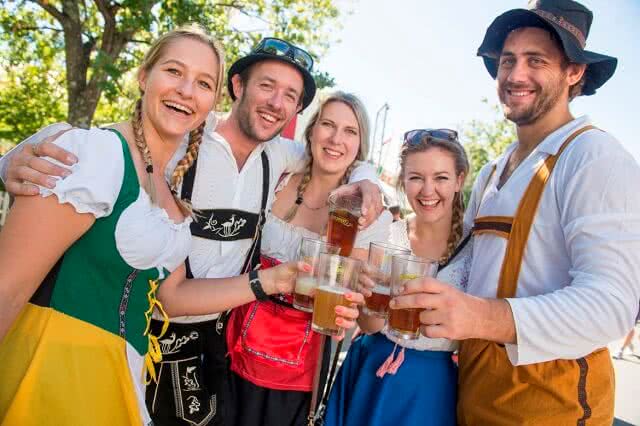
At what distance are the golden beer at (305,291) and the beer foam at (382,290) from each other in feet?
0.86

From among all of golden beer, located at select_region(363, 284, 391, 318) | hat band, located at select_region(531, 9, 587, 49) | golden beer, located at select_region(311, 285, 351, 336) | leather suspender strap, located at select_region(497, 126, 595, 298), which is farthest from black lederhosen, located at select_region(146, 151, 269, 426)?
hat band, located at select_region(531, 9, 587, 49)

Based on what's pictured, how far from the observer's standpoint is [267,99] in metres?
2.67

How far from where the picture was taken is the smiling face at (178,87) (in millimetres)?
1879

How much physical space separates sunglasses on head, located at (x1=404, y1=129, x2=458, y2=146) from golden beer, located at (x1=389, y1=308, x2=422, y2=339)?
1347 mm

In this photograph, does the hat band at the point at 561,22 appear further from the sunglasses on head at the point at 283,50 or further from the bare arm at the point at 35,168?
the bare arm at the point at 35,168

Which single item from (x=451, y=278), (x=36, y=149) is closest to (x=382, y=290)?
(x=451, y=278)

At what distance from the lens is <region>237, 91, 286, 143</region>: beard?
2611mm

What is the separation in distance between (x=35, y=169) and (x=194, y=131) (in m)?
1.02

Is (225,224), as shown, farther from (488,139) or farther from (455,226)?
(488,139)

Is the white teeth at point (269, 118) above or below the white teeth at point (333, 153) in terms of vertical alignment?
above

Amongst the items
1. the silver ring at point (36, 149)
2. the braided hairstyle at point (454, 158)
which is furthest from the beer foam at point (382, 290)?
the silver ring at point (36, 149)

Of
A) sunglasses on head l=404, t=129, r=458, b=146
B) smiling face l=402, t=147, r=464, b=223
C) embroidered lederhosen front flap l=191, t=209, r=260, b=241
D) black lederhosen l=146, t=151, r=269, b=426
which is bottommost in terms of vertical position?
black lederhosen l=146, t=151, r=269, b=426

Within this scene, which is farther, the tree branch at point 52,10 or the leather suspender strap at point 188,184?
the tree branch at point 52,10

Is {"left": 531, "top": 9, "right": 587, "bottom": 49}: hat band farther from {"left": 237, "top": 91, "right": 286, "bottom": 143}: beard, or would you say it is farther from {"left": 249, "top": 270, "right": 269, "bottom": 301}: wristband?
{"left": 249, "top": 270, "right": 269, "bottom": 301}: wristband
